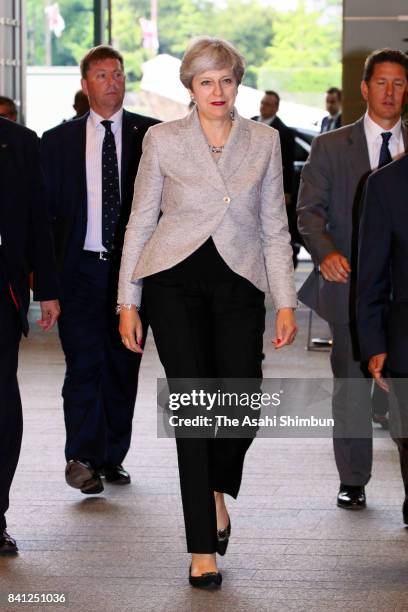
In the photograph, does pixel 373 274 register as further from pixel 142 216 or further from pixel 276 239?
pixel 142 216

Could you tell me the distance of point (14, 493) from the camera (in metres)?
6.28

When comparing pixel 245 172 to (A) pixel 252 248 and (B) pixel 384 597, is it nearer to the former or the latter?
(A) pixel 252 248

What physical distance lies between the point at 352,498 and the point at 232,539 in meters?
0.78

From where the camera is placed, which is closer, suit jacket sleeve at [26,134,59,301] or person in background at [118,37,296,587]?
person in background at [118,37,296,587]

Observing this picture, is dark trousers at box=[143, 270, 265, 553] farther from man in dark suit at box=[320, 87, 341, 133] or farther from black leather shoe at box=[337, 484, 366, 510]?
man in dark suit at box=[320, 87, 341, 133]

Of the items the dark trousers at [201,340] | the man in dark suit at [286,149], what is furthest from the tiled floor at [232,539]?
the man in dark suit at [286,149]

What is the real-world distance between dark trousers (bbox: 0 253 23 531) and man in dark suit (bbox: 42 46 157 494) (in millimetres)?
1007

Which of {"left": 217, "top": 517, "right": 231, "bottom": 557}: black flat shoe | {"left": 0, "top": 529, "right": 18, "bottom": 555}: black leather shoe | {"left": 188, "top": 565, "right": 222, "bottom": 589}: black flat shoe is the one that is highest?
{"left": 217, "top": 517, "right": 231, "bottom": 557}: black flat shoe

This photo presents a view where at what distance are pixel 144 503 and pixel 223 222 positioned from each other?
1.81 metres

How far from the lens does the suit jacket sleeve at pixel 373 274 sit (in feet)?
15.8

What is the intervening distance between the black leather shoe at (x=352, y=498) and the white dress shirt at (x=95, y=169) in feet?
5.17

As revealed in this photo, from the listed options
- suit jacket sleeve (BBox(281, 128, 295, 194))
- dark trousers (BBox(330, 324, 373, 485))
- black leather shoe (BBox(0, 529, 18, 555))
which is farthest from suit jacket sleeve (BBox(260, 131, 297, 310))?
suit jacket sleeve (BBox(281, 128, 295, 194))

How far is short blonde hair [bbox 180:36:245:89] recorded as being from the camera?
4715 mm

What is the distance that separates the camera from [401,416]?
509cm
